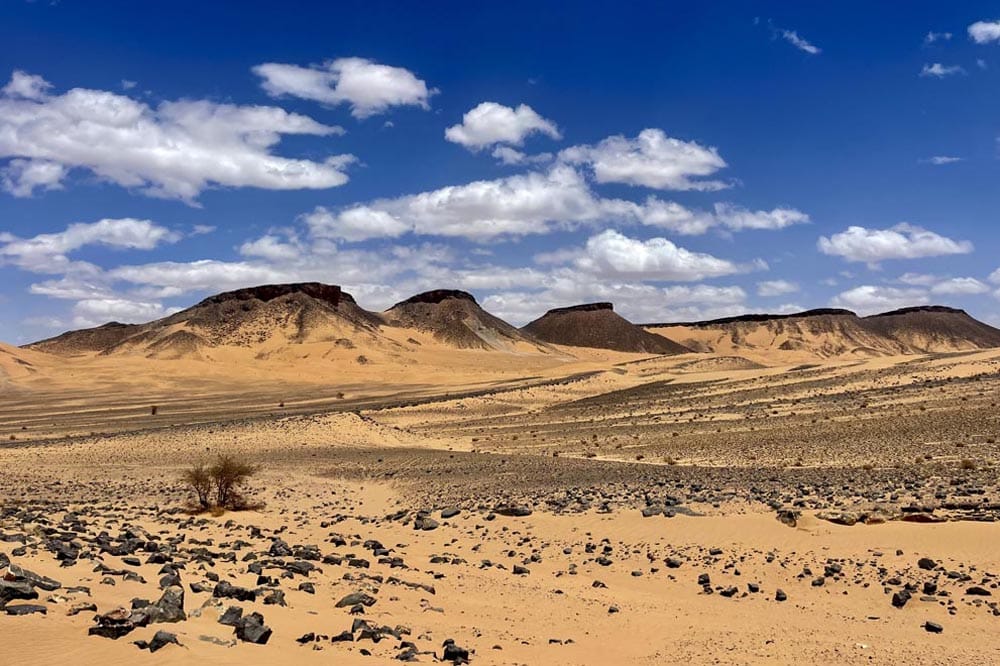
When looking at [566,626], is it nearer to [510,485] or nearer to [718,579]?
[718,579]

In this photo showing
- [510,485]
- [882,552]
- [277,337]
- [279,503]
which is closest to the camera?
[882,552]

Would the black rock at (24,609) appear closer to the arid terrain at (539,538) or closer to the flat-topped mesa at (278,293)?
the arid terrain at (539,538)

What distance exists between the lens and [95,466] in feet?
104

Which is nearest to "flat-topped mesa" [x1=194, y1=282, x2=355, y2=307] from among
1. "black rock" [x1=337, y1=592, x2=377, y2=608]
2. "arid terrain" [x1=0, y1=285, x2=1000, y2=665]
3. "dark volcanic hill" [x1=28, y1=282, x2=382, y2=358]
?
"dark volcanic hill" [x1=28, y1=282, x2=382, y2=358]

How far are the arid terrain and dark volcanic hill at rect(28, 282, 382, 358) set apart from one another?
106 m

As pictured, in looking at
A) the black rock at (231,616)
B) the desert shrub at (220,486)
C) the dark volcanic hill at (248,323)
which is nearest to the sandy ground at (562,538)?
the black rock at (231,616)

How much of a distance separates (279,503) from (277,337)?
→ 131 m

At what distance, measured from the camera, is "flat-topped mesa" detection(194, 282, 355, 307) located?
167 metres

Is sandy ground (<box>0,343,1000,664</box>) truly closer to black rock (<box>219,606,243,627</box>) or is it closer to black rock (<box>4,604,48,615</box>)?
black rock (<box>4,604,48,615</box>)

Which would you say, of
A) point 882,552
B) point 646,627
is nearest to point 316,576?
point 646,627

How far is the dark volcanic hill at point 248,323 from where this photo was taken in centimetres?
14675

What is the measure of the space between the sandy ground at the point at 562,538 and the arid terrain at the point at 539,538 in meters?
0.07

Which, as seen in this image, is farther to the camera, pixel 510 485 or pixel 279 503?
pixel 510 485

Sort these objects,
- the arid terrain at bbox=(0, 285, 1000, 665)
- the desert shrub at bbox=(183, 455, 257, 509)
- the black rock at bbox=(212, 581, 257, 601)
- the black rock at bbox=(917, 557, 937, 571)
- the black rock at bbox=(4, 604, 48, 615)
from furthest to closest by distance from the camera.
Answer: the desert shrub at bbox=(183, 455, 257, 509) < the black rock at bbox=(917, 557, 937, 571) < the black rock at bbox=(212, 581, 257, 601) < the arid terrain at bbox=(0, 285, 1000, 665) < the black rock at bbox=(4, 604, 48, 615)
